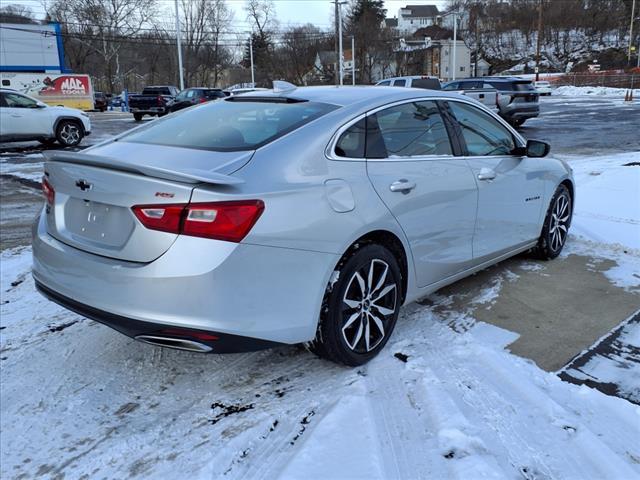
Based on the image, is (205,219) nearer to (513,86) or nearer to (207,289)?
(207,289)

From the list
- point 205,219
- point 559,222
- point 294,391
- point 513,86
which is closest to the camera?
point 205,219

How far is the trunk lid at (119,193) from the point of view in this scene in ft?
8.32

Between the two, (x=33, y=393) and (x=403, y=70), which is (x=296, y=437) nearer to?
(x=33, y=393)

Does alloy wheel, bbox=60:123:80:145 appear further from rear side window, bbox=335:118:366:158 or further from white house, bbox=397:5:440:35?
white house, bbox=397:5:440:35

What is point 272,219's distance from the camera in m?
2.62

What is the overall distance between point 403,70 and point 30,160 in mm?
70659

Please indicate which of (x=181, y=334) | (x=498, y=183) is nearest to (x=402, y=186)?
(x=498, y=183)

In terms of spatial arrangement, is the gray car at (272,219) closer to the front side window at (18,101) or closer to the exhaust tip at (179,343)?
the exhaust tip at (179,343)

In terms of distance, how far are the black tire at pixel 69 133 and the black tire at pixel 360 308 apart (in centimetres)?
1465

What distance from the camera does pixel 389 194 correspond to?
10.6ft

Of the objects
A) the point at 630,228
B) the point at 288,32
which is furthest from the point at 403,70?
the point at 630,228

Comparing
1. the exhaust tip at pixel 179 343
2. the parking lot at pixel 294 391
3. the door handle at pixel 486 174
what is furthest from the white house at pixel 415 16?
the exhaust tip at pixel 179 343

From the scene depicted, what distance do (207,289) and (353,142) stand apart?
1.26 m

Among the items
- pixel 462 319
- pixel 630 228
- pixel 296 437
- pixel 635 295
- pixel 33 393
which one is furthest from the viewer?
pixel 630 228
